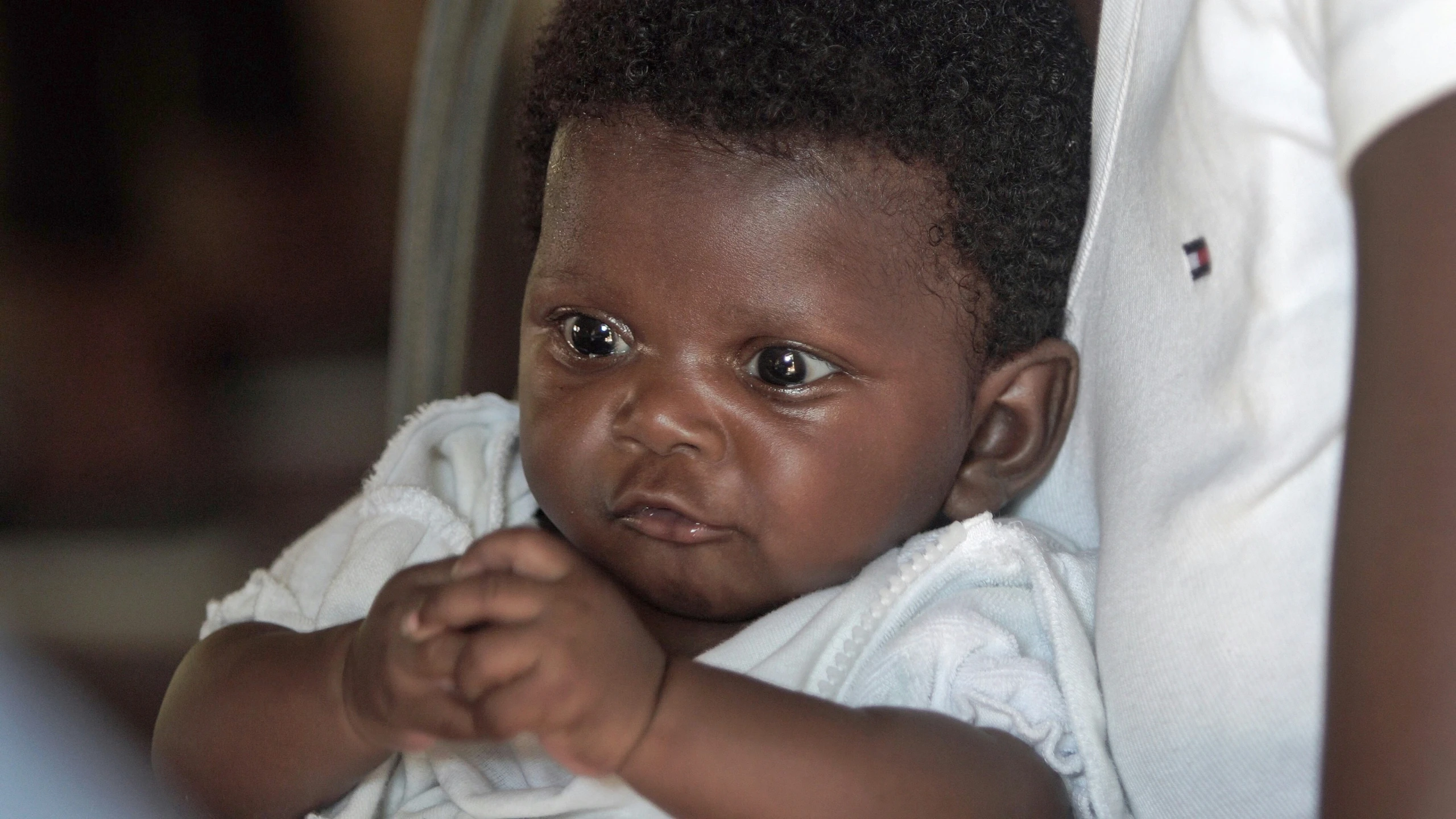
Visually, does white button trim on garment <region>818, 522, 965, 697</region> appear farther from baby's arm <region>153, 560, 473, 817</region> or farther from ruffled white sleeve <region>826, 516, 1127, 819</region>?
baby's arm <region>153, 560, 473, 817</region>

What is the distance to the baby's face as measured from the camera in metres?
1.01

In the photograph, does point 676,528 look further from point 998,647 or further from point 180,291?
point 180,291

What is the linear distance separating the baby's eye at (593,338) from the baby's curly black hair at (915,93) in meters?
0.17

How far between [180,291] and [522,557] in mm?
1916

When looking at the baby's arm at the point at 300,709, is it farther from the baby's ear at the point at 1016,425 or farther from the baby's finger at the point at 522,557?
the baby's ear at the point at 1016,425

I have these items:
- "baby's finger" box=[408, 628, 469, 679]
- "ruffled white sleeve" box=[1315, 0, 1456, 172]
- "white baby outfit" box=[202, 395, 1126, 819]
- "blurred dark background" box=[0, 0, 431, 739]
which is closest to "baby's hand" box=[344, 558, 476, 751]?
"baby's finger" box=[408, 628, 469, 679]

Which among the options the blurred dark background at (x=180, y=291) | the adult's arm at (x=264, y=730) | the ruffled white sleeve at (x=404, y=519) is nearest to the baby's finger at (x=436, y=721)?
the adult's arm at (x=264, y=730)

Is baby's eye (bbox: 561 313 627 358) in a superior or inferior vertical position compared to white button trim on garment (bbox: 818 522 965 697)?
superior

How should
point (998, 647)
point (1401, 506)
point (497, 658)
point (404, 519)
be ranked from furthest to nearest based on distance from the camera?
point (404, 519), point (998, 647), point (497, 658), point (1401, 506)

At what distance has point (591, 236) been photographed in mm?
1057

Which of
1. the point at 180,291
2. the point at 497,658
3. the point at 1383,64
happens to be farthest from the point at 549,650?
the point at 180,291

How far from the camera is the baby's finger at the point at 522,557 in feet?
2.61

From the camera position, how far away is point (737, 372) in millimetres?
1037

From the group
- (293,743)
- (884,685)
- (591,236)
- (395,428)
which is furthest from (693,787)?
(395,428)
